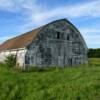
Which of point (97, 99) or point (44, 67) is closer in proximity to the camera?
point (97, 99)

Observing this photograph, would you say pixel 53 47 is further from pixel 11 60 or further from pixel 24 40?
pixel 11 60

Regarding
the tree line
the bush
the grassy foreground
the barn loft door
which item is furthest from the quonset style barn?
the tree line

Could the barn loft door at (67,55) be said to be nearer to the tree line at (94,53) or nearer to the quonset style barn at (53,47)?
the quonset style barn at (53,47)

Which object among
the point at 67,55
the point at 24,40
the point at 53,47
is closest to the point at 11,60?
the point at 24,40

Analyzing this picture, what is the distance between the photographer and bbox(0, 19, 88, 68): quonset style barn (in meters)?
25.3

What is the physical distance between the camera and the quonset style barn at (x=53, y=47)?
25.3 metres

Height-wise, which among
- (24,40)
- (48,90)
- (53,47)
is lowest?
(48,90)

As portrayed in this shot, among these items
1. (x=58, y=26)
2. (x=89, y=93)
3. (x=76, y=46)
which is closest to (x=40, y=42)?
(x=58, y=26)

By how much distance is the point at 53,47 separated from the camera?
2689cm

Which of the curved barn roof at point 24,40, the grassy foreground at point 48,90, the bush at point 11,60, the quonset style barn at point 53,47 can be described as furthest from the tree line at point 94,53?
the grassy foreground at point 48,90

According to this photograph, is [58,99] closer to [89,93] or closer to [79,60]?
[89,93]

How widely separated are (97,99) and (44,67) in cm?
1496

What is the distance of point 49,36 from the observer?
26531 millimetres

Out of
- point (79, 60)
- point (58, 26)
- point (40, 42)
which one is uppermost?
point (58, 26)
